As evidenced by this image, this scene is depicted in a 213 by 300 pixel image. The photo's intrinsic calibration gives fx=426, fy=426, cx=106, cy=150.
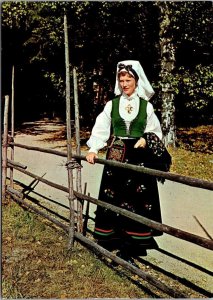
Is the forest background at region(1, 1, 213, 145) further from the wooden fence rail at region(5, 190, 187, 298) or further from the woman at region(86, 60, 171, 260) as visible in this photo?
the wooden fence rail at region(5, 190, 187, 298)

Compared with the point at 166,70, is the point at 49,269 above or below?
below

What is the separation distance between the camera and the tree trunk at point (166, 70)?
1085 centimetres

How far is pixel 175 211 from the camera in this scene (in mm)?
6273

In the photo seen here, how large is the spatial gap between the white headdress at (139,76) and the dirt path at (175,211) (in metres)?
1.65

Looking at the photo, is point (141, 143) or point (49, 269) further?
point (49, 269)

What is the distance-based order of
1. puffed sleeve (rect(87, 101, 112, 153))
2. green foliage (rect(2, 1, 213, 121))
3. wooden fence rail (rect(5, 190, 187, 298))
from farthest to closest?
green foliage (rect(2, 1, 213, 121))
puffed sleeve (rect(87, 101, 112, 153))
wooden fence rail (rect(5, 190, 187, 298))

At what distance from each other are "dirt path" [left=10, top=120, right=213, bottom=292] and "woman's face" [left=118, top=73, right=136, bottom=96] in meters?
1.69

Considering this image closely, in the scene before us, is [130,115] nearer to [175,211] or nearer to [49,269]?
[49,269]

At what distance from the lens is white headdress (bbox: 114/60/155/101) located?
3566 mm

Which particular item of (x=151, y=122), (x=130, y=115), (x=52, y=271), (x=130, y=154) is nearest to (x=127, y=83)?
(x=130, y=115)

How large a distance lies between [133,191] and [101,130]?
0.62m

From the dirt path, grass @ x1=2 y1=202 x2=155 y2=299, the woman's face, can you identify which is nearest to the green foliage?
the dirt path

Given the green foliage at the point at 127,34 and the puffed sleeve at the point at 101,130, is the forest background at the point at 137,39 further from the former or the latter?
the puffed sleeve at the point at 101,130

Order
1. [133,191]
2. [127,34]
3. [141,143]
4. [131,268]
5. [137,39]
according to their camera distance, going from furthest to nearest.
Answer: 1. [137,39]
2. [127,34]
3. [133,191]
4. [141,143]
5. [131,268]
